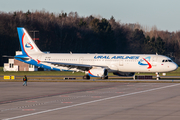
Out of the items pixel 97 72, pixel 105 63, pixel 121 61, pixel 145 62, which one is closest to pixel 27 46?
pixel 105 63

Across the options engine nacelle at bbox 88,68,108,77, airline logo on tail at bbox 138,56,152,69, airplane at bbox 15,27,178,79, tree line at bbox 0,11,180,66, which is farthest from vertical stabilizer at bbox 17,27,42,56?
tree line at bbox 0,11,180,66

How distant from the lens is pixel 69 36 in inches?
6388

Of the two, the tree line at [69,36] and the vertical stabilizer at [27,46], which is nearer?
the vertical stabilizer at [27,46]

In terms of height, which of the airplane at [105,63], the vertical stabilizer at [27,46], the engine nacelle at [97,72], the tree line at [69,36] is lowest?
the engine nacelle at [97,72]

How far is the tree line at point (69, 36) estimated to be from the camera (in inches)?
5458

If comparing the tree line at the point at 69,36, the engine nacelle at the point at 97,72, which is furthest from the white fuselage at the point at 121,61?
the tree line at the point at 69,36

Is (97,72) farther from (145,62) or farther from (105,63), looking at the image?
(145,62)

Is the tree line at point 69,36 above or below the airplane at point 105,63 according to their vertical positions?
above

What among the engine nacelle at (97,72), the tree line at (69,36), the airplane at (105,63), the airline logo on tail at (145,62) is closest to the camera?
the engine nacelle at (97,72)

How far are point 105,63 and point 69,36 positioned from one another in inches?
4195

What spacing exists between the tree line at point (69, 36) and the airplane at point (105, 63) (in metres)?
72.2

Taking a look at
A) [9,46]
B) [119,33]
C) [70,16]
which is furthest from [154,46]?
[9,46]

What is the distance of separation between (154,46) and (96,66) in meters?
134

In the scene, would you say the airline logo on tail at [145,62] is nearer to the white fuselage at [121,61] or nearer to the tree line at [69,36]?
the white fuselage at [121,61]
